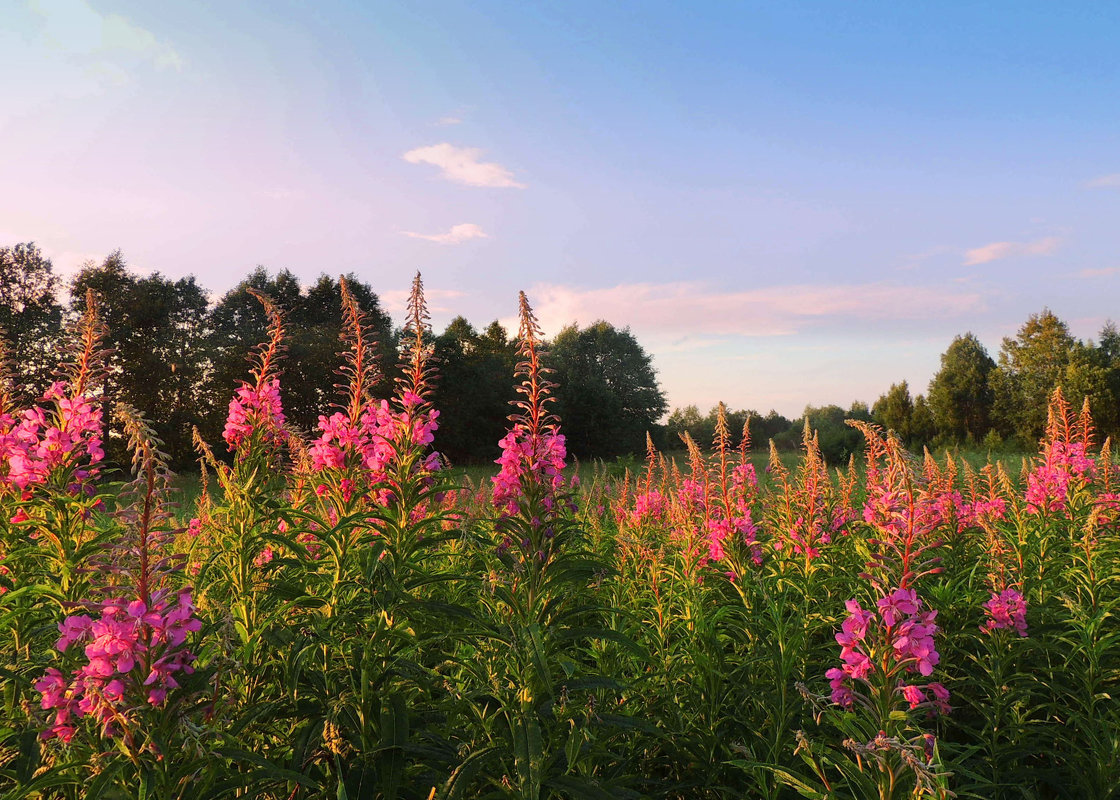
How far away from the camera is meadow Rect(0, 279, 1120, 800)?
228 cm

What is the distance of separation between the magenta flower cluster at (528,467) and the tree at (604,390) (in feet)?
109

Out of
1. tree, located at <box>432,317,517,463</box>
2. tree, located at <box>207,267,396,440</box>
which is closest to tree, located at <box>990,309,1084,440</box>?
tree, located at <box>432,317,517,463</box>

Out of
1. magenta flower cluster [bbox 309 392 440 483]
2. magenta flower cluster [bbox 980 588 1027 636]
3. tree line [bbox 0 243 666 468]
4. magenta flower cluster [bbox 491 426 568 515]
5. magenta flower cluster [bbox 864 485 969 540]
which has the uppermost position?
tree line [bbox 0 243 666 468]

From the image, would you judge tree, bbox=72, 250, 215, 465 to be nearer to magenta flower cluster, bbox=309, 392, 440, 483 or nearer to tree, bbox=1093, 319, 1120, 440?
magenta flower cluster, bbox=309, 392, 440, 483

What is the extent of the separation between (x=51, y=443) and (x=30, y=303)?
33.3 metres

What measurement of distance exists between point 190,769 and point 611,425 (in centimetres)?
3862

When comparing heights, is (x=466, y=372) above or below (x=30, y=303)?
below

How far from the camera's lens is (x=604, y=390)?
41.0 m

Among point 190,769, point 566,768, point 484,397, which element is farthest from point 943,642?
point 484,397

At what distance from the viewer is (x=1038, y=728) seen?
3.98 metres

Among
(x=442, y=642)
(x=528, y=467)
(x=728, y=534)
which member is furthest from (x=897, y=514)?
(x=442, y=642)

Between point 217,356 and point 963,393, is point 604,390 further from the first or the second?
point 963,393

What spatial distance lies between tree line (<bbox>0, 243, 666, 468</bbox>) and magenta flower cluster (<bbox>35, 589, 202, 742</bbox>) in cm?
2144

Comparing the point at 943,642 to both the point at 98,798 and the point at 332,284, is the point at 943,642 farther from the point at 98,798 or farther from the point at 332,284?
the point at 332,284
